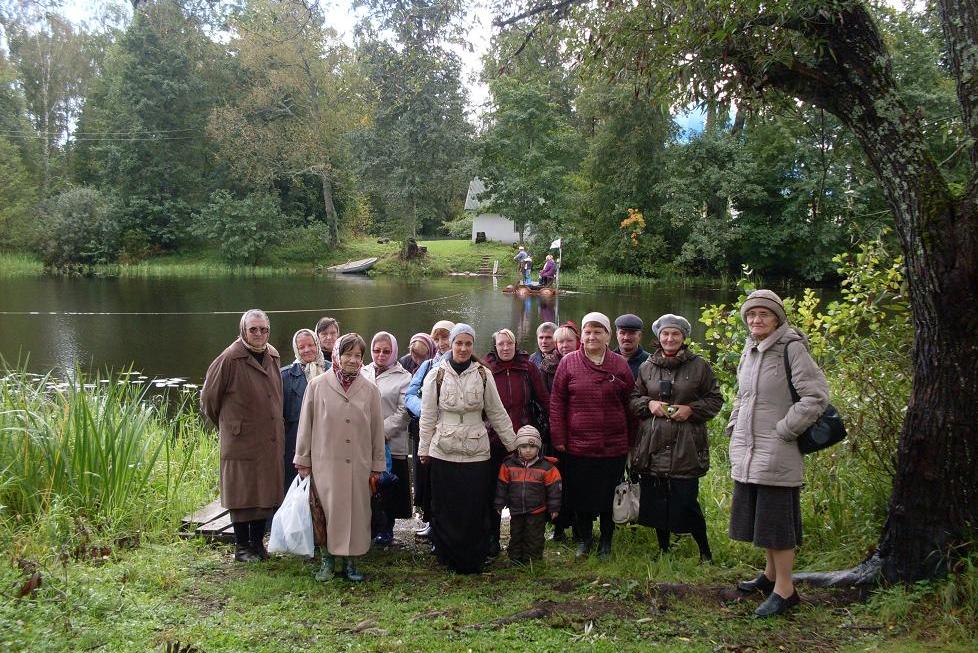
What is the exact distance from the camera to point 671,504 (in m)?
4.38

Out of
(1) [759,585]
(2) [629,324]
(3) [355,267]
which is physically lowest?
(1) [759,585]

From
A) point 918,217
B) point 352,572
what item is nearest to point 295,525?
point 352,572

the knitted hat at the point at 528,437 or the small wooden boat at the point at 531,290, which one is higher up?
the knitted hat at the point at 528,437

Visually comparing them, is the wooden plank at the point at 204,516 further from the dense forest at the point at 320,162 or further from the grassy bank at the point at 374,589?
the dense forest at the point at 320,162

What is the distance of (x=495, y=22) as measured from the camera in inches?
198

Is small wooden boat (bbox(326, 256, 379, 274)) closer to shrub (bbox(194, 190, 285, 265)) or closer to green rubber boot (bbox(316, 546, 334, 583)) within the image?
shrub (bbox(194, 190, 285, 265))

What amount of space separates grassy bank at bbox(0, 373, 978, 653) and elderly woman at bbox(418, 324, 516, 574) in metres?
0.20

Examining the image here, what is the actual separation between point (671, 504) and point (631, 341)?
1075mm

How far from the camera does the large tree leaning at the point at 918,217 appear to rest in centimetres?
362

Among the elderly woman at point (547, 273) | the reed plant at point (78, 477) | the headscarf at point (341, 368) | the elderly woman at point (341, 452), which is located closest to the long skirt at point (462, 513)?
the elderly woman at point (341, 452)

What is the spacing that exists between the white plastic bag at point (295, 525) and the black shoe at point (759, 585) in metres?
2.28

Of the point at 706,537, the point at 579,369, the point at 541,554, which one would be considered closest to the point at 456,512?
the point at 541,554

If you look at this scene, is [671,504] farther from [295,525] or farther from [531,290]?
[531,290]

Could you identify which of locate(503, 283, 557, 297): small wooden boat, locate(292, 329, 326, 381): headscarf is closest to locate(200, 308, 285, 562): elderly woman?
locate(292, 329, 326, 381): headscarf
